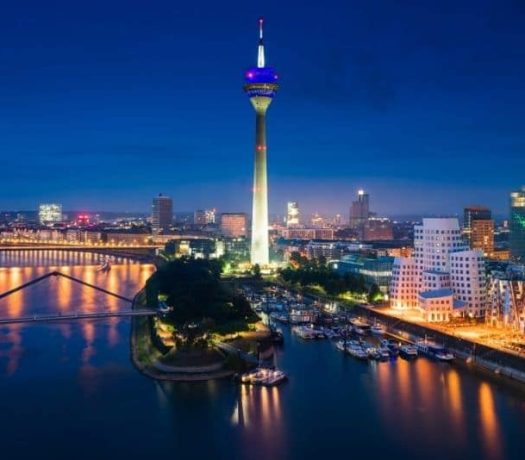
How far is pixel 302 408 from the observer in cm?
664

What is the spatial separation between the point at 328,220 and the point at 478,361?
60.4m

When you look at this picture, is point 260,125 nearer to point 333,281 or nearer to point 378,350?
point 333,281

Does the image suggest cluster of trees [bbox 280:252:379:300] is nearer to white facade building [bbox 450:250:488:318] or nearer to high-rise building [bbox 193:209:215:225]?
white facade building [bbox 450:250:488:318]

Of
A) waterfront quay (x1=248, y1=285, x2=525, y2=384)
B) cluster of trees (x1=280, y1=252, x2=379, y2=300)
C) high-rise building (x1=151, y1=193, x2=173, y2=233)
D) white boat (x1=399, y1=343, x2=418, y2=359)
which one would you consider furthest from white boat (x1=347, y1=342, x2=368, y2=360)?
high-rise building (x1=151, y1=193, x2=173, y2=233)

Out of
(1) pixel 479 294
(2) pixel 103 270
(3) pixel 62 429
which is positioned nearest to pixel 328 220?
(2) pixel 103 270

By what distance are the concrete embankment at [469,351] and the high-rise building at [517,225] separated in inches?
479

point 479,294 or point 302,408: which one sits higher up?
point 479,294

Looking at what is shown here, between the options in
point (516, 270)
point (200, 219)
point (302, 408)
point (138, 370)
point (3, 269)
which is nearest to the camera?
point (302, 408)

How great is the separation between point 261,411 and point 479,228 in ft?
69.3

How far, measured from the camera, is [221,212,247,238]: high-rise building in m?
46.5

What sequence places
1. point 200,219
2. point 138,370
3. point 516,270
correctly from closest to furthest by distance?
point 138,370, point 516,270, point 200,219

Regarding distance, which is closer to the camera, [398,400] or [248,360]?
[398,400]

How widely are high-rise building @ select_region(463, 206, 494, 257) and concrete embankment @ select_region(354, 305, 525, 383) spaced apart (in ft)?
52.0

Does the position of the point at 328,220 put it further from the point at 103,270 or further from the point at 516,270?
the point at 516,270
